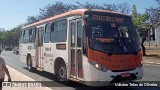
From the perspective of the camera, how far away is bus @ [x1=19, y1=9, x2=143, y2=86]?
9.76 meters

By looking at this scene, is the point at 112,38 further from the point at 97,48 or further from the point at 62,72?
the point at 62,72

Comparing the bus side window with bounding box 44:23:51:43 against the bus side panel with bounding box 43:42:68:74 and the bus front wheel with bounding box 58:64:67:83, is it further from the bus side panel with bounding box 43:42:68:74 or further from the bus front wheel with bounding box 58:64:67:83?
the bus front wheel with bounding box 58:64:67:83

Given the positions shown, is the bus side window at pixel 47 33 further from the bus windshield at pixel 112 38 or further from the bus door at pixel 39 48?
the bus windshield at pixel 112 38

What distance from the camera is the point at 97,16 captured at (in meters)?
10.4

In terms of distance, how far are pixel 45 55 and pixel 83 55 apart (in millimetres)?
4742

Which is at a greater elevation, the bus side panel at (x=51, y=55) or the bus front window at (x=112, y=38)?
the bus front window at (x=112, y=38)

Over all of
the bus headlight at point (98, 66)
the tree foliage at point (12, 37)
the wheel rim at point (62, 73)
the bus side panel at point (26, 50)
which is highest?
the tree foliage at point (12, 37)

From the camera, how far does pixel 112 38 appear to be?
1018cm

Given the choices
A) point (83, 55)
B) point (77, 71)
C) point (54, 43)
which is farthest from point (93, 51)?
point (54, 43)

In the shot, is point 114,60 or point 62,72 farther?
point 62,72

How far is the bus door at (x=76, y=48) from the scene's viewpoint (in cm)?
1056

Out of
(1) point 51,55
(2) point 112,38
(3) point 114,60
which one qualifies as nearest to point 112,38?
(2) point 112,38

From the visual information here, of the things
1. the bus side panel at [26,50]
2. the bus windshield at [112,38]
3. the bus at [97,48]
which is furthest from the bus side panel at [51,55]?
the bus side panel at [26,50]

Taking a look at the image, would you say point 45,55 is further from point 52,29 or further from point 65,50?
point 65,50
